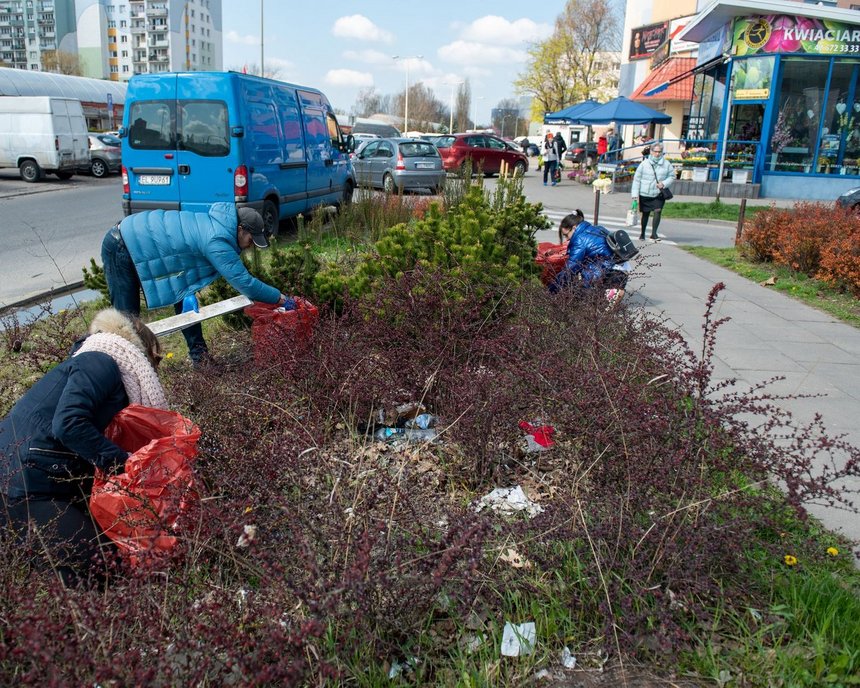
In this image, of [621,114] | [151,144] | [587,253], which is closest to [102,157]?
[621,114]

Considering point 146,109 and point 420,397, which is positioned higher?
point 146,109

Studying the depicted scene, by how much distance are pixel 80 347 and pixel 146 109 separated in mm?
8512

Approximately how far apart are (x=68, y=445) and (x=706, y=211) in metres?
16.9

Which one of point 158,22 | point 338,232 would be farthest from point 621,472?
point 158,22

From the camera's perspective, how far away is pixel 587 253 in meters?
6.49

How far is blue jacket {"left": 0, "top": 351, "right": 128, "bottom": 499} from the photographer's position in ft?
9.64

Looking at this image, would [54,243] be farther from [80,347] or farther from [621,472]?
[621,472]

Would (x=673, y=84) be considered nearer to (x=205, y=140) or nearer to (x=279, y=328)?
(x=205, y=140)

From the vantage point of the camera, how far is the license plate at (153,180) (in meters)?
10.8

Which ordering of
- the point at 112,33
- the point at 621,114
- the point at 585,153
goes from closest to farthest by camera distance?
1. the point at 621,114
2. the point at 585,153
3. the point at 112,33

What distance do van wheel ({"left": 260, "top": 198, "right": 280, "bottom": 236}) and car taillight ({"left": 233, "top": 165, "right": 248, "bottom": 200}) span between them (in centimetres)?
46

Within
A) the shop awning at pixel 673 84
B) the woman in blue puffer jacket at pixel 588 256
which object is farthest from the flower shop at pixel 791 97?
the woman in blue puffer jacket at pixel 588 256

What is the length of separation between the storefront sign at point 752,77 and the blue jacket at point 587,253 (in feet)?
55.5

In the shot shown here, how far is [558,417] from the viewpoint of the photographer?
11.0 ft
